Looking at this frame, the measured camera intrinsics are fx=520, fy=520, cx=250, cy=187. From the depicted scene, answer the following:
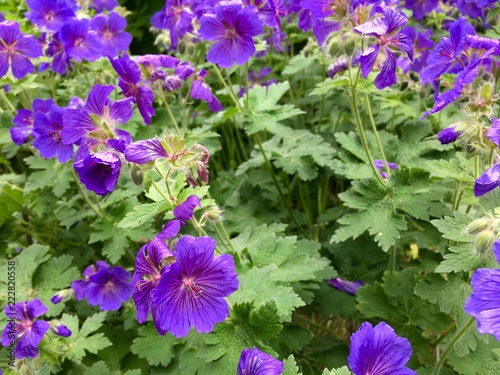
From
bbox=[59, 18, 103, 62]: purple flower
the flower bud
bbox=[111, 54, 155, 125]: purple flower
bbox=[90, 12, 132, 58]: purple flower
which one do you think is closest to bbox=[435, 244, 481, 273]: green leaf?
the flower bud

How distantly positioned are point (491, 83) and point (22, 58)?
1.79 m

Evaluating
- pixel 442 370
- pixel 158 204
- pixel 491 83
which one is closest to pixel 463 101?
pixel 491 83

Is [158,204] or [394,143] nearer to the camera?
[158,204]

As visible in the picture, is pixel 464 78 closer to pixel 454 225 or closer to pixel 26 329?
pixel 454 225

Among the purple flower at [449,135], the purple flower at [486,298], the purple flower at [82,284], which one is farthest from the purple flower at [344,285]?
the purple flower at [486,298]

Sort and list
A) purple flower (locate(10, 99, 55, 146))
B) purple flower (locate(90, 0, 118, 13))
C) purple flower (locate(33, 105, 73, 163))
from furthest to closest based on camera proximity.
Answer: purple flower (locate(90, 0, 118, 13)) < purple flower (locate(10, 99, 55, 146)) < purple flower (locate(33, 105, 73, 163))

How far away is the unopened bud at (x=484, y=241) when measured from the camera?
1179 millimetres

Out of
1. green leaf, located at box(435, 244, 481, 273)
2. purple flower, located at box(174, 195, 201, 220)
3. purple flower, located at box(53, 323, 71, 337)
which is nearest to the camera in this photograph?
purple flower, located at box(174, 195, 201, 220)

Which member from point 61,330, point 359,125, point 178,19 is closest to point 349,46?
point 359,125

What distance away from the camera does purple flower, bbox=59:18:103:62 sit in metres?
2.05

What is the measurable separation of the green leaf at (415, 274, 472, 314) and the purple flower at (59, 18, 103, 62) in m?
1.54

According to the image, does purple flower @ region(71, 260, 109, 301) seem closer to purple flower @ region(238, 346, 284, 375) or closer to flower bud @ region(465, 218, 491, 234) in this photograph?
purple flower @ region(238, 346, 284, 375)

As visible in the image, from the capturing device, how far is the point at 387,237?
5.57 ft

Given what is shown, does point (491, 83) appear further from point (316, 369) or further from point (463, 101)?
point (316, 369)
